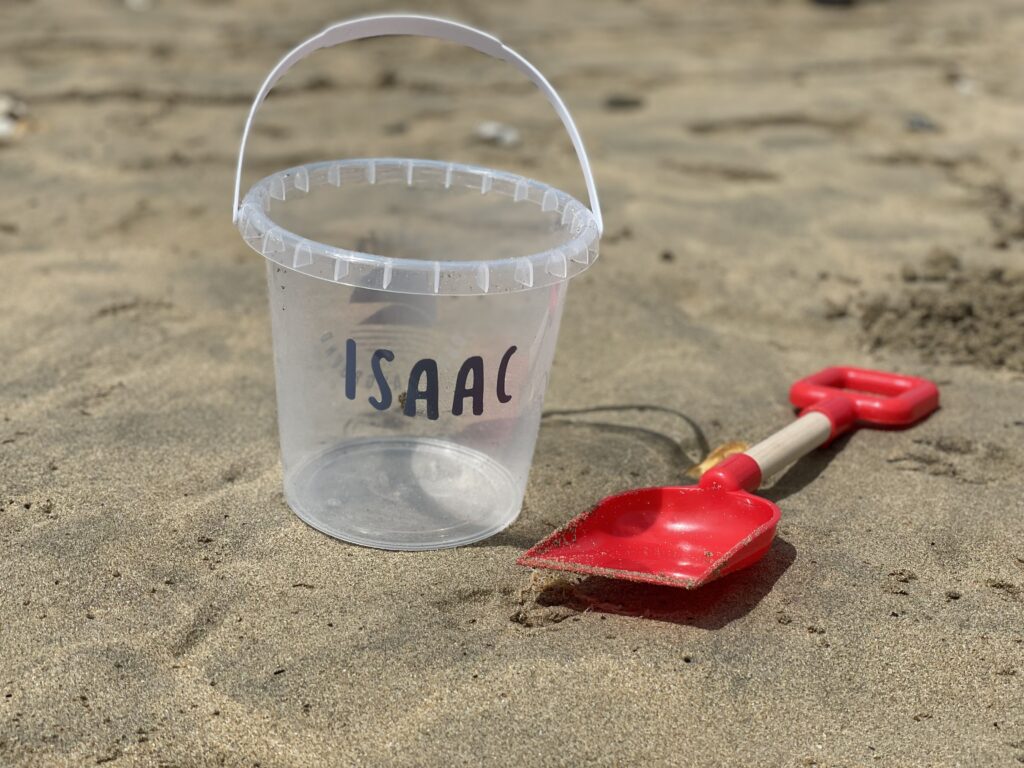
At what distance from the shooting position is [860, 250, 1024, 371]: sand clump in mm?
2514

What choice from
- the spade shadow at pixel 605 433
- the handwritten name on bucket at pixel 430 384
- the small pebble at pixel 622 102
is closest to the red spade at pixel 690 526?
the spade shadow at pixel 605 433

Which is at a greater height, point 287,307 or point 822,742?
point 287,307

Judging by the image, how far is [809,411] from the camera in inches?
82.6

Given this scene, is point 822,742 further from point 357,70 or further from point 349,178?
point 357,70

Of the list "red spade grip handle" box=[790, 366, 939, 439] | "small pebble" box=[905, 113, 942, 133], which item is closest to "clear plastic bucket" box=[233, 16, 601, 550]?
"red spade grip handle" box=[790, 366, 939, 439]

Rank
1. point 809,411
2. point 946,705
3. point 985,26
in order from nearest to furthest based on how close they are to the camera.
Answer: point 946,705 < point 809,411 < point 985,26

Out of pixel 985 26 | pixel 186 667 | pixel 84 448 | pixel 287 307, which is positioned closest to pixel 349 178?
pixel 287 307

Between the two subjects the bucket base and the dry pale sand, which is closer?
the dry pale sand

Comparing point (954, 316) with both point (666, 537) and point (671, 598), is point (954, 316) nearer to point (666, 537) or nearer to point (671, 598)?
point (666, 537)

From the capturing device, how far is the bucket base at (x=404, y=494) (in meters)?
1.81

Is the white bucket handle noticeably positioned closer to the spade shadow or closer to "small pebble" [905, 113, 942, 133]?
the spade shadow

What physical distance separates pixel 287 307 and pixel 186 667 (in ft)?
1.88

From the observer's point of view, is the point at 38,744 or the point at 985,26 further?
the point at 985,26

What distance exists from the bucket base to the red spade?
175mm
